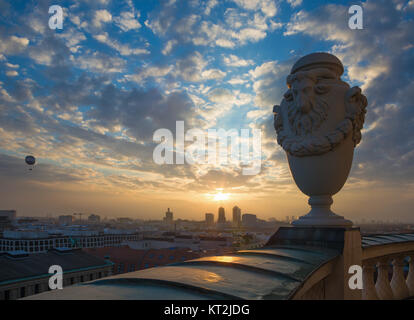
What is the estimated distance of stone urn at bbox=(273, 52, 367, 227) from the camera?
5309 mm

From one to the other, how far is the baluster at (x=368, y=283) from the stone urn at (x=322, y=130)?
38.6 inches

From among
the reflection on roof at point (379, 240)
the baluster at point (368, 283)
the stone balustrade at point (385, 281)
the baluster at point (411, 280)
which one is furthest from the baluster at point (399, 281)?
the baluster at point (368, 283)

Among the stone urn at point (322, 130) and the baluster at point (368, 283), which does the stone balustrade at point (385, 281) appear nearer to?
the baluster at point (368, 283)

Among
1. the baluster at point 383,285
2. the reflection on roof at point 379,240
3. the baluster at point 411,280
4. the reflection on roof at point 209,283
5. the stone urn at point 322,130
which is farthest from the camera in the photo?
the baluster at point 411,280

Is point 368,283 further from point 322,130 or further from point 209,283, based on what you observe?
point 209,283

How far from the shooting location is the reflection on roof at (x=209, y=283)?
214cm

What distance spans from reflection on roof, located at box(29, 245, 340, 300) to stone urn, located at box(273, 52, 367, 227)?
8.55 ft

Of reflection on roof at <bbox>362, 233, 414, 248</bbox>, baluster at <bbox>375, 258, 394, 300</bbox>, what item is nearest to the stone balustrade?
baluster at <bbox>375, 258, 394, 300</bbox>
